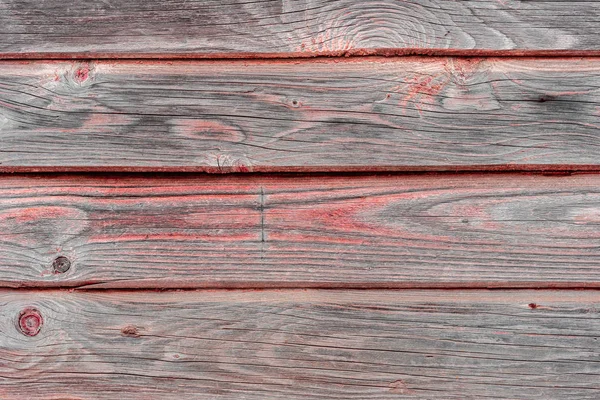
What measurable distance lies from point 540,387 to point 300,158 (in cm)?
53

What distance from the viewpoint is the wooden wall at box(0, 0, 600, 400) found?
800 millimetres

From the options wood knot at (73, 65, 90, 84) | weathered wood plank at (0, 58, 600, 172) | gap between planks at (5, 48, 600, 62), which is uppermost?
gap between planks at (5, 48, 600, 62)

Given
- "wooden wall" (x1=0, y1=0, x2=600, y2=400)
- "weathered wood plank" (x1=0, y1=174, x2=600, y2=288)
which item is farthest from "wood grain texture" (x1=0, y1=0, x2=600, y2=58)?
"weathered wood plank" (x1=0, y1=174, x2=600, y2=288)

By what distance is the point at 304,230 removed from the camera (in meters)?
0.81

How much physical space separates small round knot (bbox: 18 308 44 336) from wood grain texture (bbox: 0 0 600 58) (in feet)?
1.34

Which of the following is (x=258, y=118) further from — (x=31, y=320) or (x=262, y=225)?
(x=31, y=320)

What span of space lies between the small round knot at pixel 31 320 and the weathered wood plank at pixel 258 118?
23 centimetres

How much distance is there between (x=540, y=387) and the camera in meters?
0.82

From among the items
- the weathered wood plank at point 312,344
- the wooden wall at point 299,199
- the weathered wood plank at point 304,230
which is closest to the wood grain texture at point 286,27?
the wooden wall at point 299,199

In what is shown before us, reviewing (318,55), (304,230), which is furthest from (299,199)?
(318,55)

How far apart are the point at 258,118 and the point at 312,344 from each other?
1.21 feet

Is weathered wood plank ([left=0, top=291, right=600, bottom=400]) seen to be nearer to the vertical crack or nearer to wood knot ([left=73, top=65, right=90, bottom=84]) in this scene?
the vertical crack

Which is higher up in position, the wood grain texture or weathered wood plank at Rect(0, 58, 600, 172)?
the wood grain texture

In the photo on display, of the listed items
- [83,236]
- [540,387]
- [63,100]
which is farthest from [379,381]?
[63,100]
